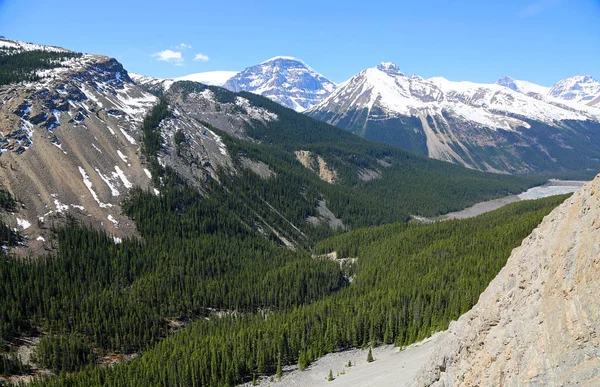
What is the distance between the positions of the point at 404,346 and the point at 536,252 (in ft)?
139

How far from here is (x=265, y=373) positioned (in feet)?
218

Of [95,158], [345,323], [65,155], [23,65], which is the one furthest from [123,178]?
[345,323]

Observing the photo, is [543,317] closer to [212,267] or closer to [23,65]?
[212,267]

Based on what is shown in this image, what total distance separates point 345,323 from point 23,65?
6990 inches

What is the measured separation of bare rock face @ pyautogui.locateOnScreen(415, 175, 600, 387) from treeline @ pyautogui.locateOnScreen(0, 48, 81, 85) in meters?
177

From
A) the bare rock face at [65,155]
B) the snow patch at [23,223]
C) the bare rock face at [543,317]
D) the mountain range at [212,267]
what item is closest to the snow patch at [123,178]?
the bare rock face at [65,155]

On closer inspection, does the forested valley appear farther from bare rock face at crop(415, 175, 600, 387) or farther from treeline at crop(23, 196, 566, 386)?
bare rock face at crop(415, 175, 600, 387)

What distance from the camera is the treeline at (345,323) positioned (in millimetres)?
65000

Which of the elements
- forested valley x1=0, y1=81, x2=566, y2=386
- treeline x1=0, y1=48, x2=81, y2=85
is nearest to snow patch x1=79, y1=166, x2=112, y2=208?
forested valley x1=0, y1=81, x2=566, y2=386

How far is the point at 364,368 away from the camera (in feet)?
190

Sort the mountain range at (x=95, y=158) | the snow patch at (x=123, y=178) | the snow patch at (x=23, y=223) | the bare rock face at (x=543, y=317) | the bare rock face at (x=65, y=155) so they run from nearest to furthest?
1. the bare rock face at (x=543, y=317)
2. the snow patch at (x=23, y=223)
3. the bare rock face at (x=65, y=155)
4. the mountain range at (x=95, y=158)
5. the snow patch at (x=123, y=178)

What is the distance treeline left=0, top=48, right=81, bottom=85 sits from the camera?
157 m

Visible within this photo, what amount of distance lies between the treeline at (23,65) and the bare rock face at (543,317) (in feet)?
579

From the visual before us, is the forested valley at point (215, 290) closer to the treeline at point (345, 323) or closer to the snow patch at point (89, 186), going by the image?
the treeline at point (345, 323)
